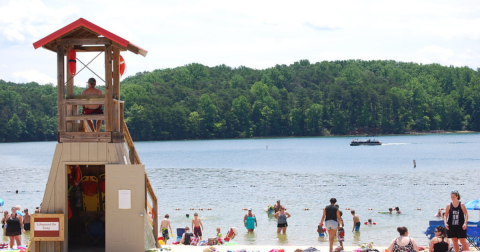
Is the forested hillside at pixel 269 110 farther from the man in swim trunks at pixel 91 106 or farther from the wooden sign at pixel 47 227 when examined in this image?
the wooden sign at pixel 47 227

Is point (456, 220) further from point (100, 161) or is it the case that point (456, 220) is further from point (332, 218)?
point (100, 161)

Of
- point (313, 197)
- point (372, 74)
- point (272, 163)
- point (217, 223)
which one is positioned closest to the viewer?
point (217, 223)

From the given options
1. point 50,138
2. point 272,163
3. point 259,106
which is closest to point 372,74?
point 259,106

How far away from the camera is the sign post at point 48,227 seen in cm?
1257

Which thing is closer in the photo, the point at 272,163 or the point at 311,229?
the point at 311,229

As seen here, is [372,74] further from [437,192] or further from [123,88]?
[437,192]

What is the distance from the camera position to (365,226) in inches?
1045

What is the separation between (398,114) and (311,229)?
14096 centimetres

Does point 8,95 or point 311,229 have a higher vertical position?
point 8,95

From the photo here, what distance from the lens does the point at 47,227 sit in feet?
41.4

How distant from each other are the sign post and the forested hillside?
137 metres

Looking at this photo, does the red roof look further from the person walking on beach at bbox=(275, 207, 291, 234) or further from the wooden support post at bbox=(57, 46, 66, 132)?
the person walking on beach at bbox=(275, 207, 291, 234)

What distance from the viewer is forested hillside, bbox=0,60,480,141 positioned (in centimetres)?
15562

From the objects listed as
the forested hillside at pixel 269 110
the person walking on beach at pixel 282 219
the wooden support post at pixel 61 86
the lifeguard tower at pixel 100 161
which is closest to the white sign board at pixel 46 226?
the lifeguard tower at pixel 100 161
